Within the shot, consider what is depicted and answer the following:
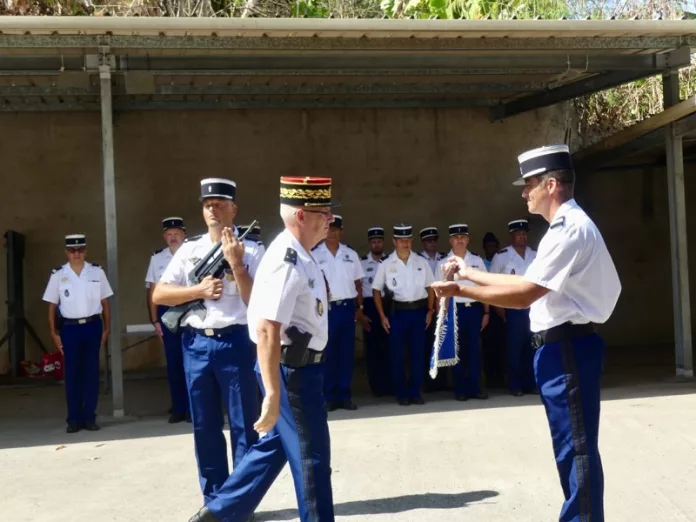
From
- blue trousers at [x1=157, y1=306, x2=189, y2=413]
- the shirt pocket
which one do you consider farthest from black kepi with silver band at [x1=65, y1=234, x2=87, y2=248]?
blue trousers at [x1=157, y1=306, x2=189, y2=413]

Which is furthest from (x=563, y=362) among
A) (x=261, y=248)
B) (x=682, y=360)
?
(x=682, y=360)

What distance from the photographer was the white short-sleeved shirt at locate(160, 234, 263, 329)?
4.78 metres

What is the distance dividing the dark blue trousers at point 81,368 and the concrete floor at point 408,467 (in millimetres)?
276

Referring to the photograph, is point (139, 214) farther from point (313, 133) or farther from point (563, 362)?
point (563, 362)

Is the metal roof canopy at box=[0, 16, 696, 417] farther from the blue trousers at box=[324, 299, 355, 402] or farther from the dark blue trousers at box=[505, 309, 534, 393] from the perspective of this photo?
the blue trousers at box=[324, 299, 355, 402]

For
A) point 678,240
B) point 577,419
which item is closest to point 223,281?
point 577,419

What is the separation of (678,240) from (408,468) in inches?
210

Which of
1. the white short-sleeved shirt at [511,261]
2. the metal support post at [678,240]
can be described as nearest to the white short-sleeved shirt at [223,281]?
the white short-sleeved shirt at [511,261]

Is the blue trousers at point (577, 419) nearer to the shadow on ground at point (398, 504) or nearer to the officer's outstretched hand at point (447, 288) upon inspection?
the officer's outstretched hand at point (447, 288)

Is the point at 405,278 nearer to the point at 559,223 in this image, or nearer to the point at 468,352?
the point at 468,352

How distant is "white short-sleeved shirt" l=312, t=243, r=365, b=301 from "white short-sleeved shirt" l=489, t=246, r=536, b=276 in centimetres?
156

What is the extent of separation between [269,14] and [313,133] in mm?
3243

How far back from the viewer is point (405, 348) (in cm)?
917

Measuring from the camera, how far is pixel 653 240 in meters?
13.7
